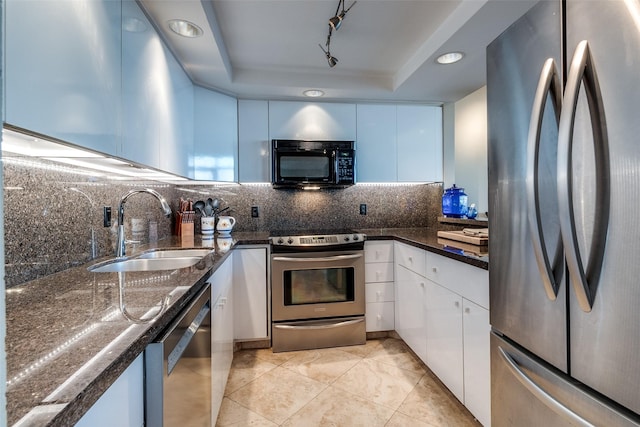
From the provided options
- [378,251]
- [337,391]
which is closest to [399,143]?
[378,251]

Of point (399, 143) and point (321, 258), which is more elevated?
point (399, 143)

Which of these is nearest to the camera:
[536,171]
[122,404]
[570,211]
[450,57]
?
[122,404]

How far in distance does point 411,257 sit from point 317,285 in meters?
0.77

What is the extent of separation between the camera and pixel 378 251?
256 cm

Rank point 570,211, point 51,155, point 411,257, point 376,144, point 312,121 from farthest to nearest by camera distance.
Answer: point 376,144
point 312,121
point 411,257
point 51,155
point 570,211

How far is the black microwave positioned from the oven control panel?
519 mm

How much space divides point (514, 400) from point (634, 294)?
2.09ft

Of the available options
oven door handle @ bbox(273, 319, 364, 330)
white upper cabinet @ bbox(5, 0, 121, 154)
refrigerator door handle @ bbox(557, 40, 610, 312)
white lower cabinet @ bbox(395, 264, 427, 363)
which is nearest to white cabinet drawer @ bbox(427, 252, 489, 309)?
white lower cabinet @ bbox(395, 264, 427, 363)

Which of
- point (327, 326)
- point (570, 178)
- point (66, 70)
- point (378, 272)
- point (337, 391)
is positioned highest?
point (66, 70)

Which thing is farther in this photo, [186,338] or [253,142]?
[253,142]

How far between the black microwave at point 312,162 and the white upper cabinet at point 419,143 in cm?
57

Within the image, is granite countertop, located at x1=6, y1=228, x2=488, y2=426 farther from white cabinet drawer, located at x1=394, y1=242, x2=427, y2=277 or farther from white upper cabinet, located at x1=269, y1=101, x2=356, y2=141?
white upper cabinet, located at x1=269, y1=101, x2=356, y2=141

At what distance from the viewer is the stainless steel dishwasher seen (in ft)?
2.48

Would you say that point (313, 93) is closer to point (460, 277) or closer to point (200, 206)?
point (200, 206)
